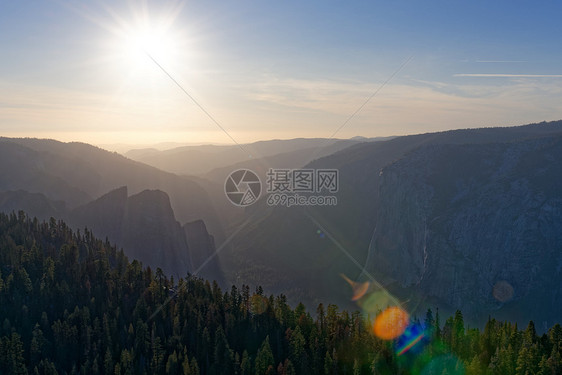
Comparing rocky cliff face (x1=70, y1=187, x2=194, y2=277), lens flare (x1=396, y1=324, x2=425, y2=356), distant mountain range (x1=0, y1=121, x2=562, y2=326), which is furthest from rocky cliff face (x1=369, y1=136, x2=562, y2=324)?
rocky cliff face (x1=70, y1=187, x2=194, y2=277)

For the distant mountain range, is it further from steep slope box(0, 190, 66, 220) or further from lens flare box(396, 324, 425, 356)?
lens flare box(396, 324, 425, 356)

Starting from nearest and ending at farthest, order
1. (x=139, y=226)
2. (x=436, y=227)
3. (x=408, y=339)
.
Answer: (x=408, y=339) < (x=436, y=227) < (x=139, y=226)

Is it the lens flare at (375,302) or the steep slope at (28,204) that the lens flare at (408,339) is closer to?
the lens flare at (375,302)

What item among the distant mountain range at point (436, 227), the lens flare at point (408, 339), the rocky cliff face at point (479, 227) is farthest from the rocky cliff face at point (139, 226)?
the lens flare at point (408, 339)

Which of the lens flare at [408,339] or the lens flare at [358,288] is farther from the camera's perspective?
the lens flare at [358,288]

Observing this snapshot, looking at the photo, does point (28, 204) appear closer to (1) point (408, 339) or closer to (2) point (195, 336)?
(2) point (195, 336)

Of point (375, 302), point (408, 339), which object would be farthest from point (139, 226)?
point (408, 339)
